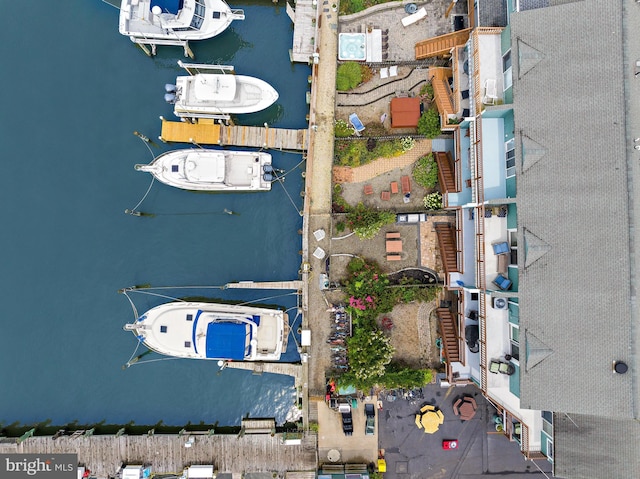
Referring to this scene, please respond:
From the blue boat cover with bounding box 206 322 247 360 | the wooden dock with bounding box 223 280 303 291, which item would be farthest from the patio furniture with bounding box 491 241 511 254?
the blue boat cover with bounding box 206 322 247 360

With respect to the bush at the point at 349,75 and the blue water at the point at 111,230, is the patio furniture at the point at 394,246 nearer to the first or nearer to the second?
the blue water at the point at 111,230

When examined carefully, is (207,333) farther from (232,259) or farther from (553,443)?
(553,443)

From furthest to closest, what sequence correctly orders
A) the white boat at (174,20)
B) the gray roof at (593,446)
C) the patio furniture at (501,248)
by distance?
the white boat at (174,20), the patio furniture at (501,248), the gray roof at (593,446)

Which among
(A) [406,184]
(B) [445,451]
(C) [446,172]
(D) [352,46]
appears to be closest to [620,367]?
(B) [445,451]

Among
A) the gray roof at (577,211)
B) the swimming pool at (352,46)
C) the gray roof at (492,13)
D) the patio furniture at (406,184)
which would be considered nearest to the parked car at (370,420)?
the gray roof at (577,211)

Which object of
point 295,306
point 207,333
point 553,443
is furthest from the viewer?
point 295,306

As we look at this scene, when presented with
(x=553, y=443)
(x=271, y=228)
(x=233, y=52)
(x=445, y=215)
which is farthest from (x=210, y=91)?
(x=553, y=443)
